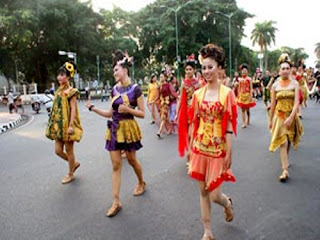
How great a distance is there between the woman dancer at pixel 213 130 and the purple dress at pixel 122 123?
117 centimetres

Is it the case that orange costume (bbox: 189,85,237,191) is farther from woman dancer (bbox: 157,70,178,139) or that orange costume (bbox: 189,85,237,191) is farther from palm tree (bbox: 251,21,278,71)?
palm tree (bbox: 251,21,278,71)

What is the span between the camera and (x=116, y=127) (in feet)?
14.6

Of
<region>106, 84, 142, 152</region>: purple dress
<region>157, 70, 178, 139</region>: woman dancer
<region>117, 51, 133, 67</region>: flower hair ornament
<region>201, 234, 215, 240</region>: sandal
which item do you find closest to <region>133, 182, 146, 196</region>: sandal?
<region>106, 84, 142, 152</region>: purple dress

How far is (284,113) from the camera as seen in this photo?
561 cm

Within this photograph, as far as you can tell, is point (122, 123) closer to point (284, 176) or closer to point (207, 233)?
point (207, 233)

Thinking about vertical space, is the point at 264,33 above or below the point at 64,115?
above

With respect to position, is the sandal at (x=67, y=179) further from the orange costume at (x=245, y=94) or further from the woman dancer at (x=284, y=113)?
the orange costume at (x=245, y=94)

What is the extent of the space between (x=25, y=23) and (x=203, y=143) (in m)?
28.6

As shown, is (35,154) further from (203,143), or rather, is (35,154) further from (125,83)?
(203,143)

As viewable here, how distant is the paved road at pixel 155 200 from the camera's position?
148 inches

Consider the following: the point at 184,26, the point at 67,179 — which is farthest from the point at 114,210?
the point at 184,26

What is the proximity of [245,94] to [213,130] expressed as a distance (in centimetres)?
806

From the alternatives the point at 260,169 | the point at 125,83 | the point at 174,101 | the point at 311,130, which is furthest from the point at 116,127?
the point at 311,130

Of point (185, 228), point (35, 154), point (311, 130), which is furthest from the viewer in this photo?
point (311, 130)
